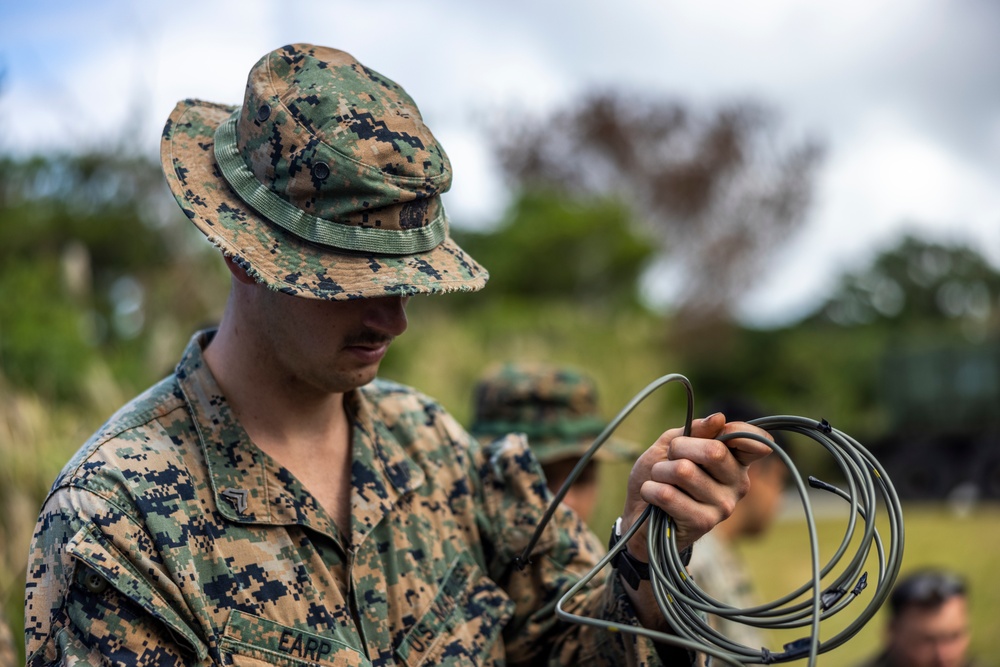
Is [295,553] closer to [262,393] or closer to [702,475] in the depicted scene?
[262,393]

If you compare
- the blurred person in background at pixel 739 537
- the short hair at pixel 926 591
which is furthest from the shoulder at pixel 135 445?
the short hair at pixel 926 591

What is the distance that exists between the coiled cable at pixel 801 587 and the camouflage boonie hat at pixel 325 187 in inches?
22.5

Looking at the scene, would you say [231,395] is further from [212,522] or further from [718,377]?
[718,377]

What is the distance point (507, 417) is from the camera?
181 inches

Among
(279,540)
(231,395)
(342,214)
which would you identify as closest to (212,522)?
(279,540)

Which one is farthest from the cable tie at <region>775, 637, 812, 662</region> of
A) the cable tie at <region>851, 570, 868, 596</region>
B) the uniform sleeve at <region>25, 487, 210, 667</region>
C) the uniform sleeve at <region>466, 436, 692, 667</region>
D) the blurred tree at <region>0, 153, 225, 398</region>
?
the blurred tree at <region>0, 153, 225, 398</region>

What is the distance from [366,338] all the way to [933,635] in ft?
12.6

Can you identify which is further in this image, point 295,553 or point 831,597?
point 295,553

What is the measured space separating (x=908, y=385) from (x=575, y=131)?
40.5 feet

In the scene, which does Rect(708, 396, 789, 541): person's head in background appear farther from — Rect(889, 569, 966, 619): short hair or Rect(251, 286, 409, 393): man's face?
Rect(251, 286, 409, 393): man's face

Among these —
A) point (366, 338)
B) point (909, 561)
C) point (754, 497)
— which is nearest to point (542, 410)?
point (754, 497)

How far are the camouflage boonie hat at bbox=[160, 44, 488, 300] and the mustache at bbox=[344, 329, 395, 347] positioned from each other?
0.49 ft

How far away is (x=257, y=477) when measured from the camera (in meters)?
2.30

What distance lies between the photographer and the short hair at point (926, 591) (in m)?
5.02
